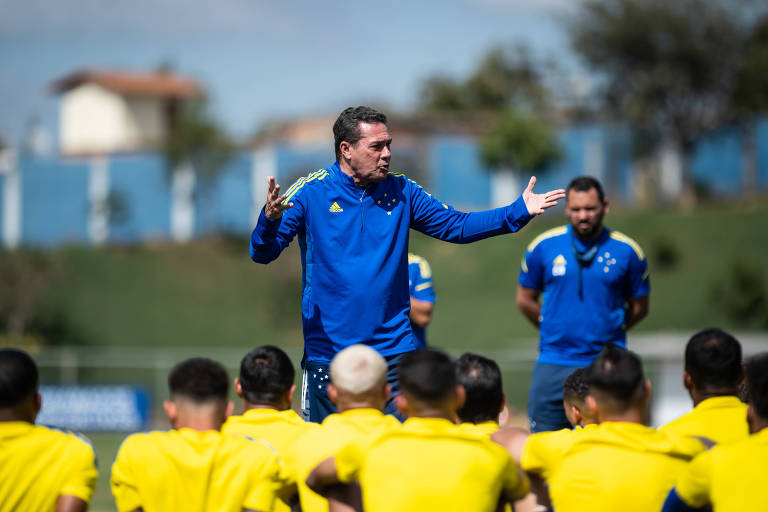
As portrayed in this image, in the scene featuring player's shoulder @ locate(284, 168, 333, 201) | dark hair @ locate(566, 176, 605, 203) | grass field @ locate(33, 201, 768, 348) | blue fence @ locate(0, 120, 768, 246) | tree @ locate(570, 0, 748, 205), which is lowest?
grass field @ locate(33, 201, 768, 348)

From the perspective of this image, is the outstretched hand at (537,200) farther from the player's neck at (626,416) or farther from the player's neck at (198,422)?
the player's neck at (198,422)

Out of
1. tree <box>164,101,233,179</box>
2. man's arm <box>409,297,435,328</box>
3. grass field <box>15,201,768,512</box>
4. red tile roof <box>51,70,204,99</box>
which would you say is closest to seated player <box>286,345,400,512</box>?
man's arm <box>409,297,435,328</box>

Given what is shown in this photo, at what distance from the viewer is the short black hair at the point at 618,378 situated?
4.15 meters

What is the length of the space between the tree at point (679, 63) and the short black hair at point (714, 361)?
31618 millimetres

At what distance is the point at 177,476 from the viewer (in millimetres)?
4184

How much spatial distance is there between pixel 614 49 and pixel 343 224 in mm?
33626

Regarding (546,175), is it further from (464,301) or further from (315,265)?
(315,265)

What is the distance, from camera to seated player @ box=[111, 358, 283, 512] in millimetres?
4180

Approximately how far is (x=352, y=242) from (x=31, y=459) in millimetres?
1981

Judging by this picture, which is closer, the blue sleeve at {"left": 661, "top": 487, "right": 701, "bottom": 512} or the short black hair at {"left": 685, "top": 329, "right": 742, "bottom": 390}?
the blue sleeve at {"left": 661, "top": 487, "right": 701, "bottom": 512}

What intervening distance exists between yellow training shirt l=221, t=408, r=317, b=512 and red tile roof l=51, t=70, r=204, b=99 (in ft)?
147

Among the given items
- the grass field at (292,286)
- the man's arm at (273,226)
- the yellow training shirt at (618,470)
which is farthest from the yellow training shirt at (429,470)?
the grass field at (292,286)

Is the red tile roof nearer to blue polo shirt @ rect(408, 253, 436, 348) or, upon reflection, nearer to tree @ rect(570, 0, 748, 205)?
tree @ rect(570, 0, 748, 205)

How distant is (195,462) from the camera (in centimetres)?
417
